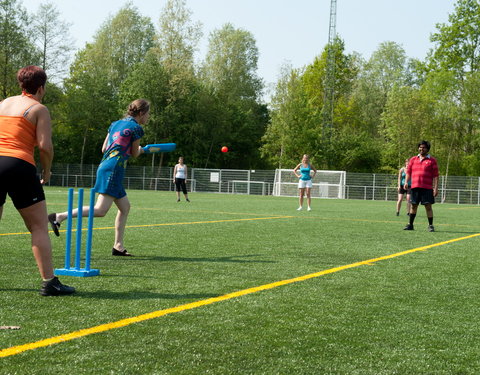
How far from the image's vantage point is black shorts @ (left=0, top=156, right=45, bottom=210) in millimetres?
4588

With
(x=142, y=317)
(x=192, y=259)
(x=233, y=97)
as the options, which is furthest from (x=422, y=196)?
(x=233, y=97)

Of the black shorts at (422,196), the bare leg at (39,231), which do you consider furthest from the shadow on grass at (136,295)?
the black shorts at (422,196)

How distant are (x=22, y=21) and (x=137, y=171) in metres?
15.8

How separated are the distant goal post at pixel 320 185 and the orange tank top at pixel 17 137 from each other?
40681mm

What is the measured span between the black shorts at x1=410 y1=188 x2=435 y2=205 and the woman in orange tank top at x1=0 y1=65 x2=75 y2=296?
980 centimetres

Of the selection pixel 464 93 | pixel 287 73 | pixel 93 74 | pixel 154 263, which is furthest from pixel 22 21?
pixel 154 263

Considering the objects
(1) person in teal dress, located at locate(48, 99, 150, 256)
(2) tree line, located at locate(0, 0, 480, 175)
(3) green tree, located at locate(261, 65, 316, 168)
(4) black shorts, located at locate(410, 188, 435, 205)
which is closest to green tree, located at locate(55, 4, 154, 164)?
(2) tree line, located at locate(0, 0, 480, 175)

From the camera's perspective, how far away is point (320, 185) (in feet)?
148

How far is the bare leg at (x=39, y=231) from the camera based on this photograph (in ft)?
15.7

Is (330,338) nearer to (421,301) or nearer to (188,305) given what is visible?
(188,305)

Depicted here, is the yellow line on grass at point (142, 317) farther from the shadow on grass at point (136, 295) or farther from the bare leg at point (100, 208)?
the bare leg at point (100, 208)

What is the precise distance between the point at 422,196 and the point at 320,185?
1260 inches

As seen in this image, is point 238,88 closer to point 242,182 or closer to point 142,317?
point 242,182

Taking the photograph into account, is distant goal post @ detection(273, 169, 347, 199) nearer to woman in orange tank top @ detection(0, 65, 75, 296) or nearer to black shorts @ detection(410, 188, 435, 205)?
black shorts @ detection(410, 188, 435, 205)
